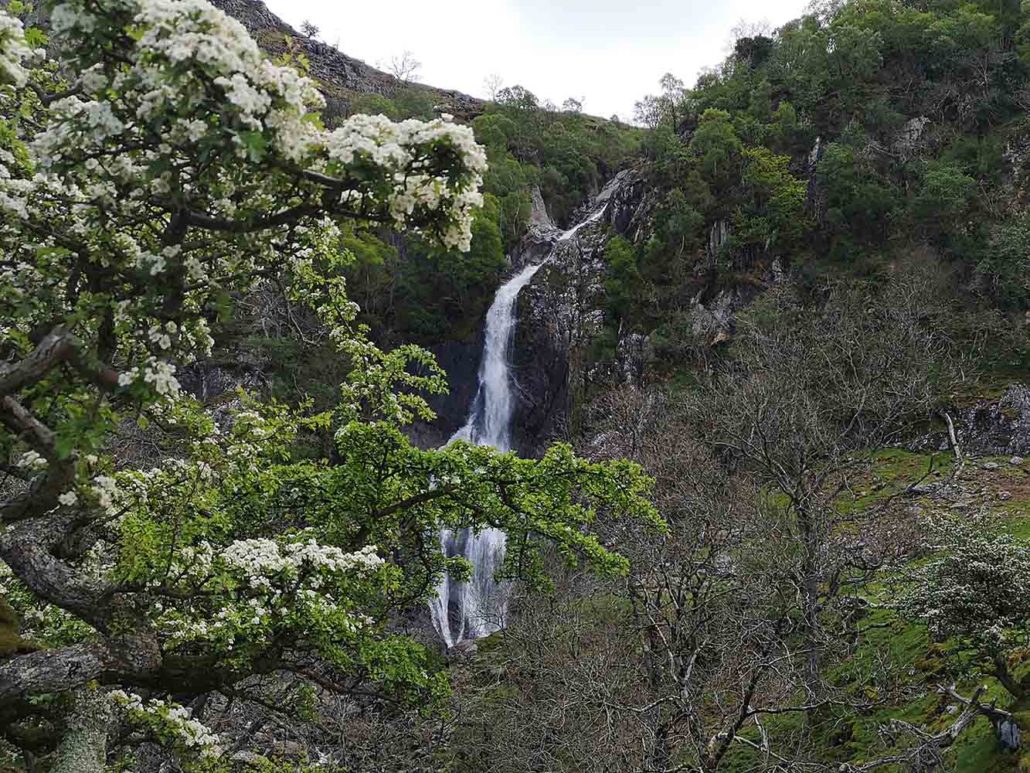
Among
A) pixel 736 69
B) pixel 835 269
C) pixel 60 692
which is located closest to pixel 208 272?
pixel 60 692

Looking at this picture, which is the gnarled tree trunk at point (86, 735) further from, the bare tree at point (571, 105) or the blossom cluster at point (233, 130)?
the bare tree at point (571, 105)

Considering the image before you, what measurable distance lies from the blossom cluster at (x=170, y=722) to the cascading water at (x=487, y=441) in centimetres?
1480

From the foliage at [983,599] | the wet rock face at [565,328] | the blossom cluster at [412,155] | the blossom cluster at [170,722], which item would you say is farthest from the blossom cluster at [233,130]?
the wet rock face at [565,328]

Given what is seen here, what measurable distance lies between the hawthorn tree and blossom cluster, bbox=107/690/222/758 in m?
0.03

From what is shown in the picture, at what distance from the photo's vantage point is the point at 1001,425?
2703cm

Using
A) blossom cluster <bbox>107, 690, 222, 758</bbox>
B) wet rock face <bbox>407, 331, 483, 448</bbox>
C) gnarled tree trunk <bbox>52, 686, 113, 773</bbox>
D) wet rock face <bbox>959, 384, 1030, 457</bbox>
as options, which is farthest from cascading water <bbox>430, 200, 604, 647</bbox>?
wet rock face <bbox>959, 384, 1030, 457</bbox>

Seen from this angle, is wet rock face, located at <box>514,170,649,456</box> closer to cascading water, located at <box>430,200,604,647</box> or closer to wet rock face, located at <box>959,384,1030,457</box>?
cascading water, located at <box>430,200,604,647</box>

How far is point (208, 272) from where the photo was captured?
18.2ft

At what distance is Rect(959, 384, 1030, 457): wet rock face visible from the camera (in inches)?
1032

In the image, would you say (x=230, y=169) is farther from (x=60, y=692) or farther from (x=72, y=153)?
(x=60, y=692)

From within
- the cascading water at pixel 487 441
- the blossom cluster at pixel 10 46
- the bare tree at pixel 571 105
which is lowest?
the cascading water at pixel 487 441

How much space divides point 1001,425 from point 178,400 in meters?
28.8

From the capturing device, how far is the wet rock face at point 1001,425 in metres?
26.2

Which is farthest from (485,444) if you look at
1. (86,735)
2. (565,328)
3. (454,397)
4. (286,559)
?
(565,328)
